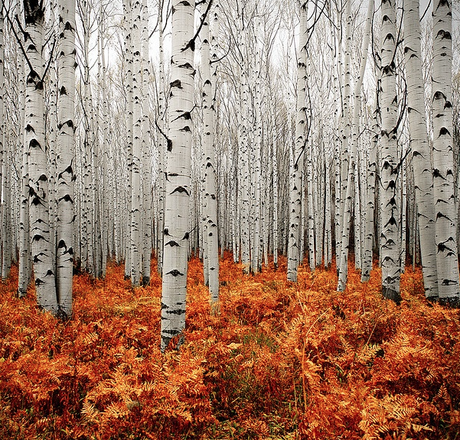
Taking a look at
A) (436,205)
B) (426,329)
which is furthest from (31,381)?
(436,205)

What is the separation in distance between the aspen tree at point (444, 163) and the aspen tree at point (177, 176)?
327 centimetres

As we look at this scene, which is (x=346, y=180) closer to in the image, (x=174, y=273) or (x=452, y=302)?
(x=452, y=302)

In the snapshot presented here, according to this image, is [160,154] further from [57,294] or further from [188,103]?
[188,103]

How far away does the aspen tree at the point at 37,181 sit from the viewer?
4020 millimetres

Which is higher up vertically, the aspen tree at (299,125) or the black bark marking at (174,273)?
the aspen tree at (299,125)

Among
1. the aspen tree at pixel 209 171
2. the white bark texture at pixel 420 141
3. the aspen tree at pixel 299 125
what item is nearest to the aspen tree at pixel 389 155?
the white bark texture at pixel 420 141

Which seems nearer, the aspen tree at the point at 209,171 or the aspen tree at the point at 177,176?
the aspen tree at the point at 177,176

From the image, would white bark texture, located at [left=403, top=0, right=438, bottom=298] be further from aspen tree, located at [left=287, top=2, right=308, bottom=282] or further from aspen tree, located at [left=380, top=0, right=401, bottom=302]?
aspen tree, located at [left=287, top=2, right=308, bottom=282]

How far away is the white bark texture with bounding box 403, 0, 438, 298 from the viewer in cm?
426

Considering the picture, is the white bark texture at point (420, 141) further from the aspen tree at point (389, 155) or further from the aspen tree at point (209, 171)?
the aspen tree at point (209, 171)

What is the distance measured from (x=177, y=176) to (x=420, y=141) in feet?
11.8

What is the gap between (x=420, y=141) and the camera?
437 centimetres

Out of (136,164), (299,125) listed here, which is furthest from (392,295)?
(136,164)

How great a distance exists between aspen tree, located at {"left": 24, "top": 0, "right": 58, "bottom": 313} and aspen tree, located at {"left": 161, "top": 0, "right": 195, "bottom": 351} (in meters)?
2.10
